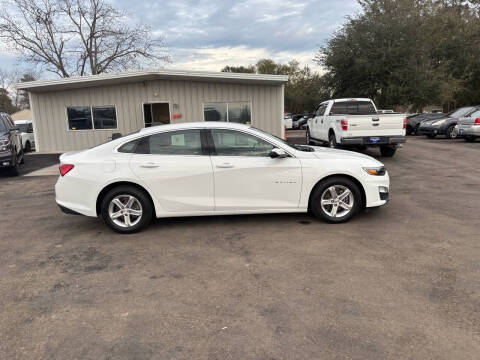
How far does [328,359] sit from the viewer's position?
2.53m

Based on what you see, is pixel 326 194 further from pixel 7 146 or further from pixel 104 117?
pixel 104 117

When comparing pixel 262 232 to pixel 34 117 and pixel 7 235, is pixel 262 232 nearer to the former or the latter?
pixel 7 235

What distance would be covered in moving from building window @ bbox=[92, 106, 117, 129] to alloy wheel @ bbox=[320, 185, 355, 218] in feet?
44.8

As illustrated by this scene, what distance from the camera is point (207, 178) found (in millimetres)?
5258

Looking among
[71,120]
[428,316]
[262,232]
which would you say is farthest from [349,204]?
[71,120]

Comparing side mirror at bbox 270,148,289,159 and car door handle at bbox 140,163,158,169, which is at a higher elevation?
side mirror at bbox 270,148,289,159

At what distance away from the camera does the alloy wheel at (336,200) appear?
543 centimetres

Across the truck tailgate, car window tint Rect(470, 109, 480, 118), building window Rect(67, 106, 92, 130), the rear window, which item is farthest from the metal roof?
car window tint Rect(470, 109, 480, 118)

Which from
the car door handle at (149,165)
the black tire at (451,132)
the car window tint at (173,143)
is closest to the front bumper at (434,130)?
the black tire at (451,132)

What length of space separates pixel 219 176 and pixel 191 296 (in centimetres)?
212

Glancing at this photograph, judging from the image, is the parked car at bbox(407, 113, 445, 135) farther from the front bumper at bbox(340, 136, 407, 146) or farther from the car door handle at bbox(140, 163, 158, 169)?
the car door handle at bbox(140, 163, 158, 169)

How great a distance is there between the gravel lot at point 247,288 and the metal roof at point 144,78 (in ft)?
32.9

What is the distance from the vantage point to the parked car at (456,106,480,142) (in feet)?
52.4

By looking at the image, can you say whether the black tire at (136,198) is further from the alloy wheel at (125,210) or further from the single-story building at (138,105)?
the single-story building at (138,105)
